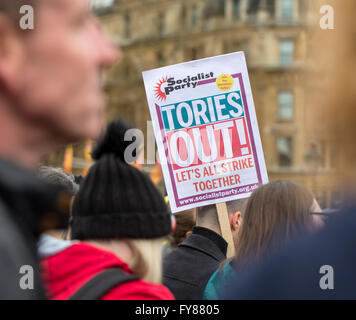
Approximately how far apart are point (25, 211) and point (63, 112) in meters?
0.20

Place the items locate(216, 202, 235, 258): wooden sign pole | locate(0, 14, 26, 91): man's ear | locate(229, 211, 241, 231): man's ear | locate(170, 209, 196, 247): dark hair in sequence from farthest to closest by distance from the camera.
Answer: locate(170, 209, 196, 247): dark hair < locate(229, 211, 241, 231): man's ear < locate(216, 202, 235, 258): wooden sign pole < locate(0, 14, 26, 91): man's ear

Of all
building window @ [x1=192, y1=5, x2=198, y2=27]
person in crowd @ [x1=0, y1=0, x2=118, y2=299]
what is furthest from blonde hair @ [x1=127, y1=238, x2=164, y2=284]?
building window @ [x1=192, y1=5, x2=198, y2=27]

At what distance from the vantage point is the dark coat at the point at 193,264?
13.8 ft

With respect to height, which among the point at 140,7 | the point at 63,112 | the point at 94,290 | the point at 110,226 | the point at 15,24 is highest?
the point at 140,7

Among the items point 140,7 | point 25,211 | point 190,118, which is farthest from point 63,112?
point 140,7

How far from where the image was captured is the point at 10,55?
1290 millimetres

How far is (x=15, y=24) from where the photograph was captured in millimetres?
1288

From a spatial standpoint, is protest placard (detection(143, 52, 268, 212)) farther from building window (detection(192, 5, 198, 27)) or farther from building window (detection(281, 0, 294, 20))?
building window (detection(192, 5, 198, 27))

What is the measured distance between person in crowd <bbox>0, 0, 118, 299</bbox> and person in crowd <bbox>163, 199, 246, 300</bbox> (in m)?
2.87

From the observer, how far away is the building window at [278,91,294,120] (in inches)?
2144

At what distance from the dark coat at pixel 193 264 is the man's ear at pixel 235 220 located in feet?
0.76

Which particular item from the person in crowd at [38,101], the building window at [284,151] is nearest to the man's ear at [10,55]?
the person in crowd at [38,101]

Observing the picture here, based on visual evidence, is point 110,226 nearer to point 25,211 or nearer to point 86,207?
point 86,207

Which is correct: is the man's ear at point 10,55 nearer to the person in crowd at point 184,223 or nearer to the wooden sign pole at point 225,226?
the wooden sign pole at point 225,226
